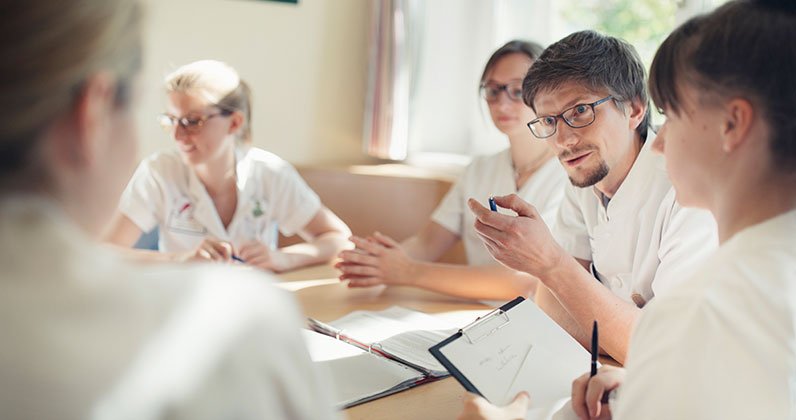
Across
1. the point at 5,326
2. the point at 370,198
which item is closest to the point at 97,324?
the point at 5,326

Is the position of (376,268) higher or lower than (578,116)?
lower

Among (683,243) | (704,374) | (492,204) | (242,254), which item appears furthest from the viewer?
(242,254)

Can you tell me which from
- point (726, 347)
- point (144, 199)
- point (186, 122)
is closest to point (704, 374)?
point (726, 347)

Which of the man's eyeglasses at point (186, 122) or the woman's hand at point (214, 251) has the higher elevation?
the man's eyeglasses at point (186, 122)

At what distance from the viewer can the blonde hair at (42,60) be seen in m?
0.67

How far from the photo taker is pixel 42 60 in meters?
0.68

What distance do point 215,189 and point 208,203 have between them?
7 cm

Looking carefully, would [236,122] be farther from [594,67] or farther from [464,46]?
[464,46]

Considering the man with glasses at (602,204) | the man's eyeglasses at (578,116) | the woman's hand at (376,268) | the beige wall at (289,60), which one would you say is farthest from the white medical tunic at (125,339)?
the beige wall at (289,60)

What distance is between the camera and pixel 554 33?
3.46 metres

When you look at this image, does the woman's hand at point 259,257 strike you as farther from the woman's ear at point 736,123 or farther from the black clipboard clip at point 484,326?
the woman's ear at point 736,123

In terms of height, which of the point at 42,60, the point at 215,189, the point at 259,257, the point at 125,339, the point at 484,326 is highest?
the point at 42,60

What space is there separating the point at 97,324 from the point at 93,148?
0.17 meters

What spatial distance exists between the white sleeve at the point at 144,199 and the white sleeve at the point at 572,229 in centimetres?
133
